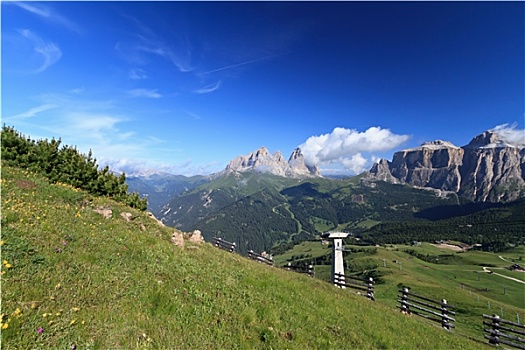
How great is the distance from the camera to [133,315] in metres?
7.44

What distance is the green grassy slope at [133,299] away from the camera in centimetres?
633

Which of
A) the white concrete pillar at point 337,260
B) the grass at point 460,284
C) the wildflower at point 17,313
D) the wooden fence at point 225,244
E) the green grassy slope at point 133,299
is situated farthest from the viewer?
the grass at point 460,284

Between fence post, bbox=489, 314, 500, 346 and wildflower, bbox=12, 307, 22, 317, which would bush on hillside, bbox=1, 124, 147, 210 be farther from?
fence post, bbox=489, 314, 500, 346

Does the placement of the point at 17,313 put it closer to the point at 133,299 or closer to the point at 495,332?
the point at 133,299

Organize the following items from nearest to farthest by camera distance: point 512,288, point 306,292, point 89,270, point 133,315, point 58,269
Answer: point 133,315, point 58,269, point 89,270, point 306,292, point 512,288

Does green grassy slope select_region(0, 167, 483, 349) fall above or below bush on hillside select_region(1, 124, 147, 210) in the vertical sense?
below

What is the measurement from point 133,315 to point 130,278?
7.06 ft

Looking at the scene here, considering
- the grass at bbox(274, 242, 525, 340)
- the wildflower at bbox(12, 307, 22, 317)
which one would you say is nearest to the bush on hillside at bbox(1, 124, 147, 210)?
the wildflower at bbox(12, 307, 22, 317)

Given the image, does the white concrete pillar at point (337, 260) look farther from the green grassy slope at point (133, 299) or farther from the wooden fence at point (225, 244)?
the wooden fence at point (225, 244)

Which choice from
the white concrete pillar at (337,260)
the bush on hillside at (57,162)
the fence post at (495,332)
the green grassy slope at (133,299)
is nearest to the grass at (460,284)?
the fence post at (495,332)

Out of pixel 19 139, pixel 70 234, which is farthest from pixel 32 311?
pixel 19 139

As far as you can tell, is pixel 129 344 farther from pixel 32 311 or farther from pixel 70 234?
pixel 70 234

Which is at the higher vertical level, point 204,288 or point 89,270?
point 89,270

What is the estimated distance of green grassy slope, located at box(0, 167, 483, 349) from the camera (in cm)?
633
